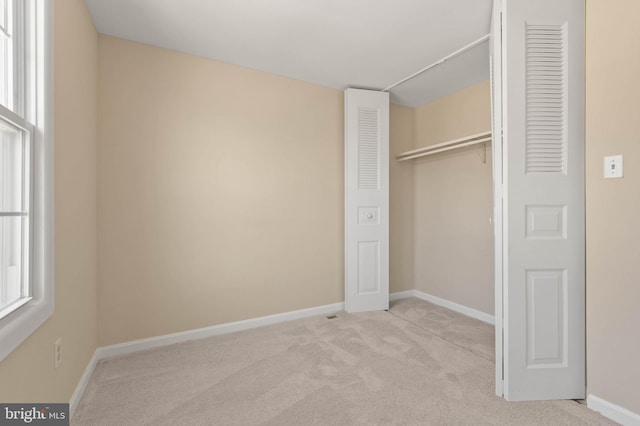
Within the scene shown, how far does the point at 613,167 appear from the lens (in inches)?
64.2

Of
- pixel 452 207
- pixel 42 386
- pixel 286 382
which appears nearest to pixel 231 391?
→ pixel 286 382

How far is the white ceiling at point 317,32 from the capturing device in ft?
6.72

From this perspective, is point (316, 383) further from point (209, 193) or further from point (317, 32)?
point (317, 32)

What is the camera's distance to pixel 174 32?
7.61ft

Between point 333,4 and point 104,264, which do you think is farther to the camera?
point 104,264

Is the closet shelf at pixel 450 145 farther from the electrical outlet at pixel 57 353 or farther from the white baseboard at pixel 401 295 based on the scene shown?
the electrical outlet at pixel 57 353

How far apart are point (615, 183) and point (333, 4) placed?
6.62 ft

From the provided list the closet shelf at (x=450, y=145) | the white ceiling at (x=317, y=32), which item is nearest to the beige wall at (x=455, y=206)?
the closet shelf at (x=450, y=145)

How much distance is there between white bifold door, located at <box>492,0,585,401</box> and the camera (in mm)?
1776

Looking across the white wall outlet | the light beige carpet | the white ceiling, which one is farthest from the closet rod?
the light beige carpet

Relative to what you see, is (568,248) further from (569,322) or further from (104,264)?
(104,264)

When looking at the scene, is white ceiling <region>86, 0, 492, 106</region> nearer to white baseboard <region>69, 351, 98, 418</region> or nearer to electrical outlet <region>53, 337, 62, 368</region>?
electrical outlet <region>53, 337, 62, 368</region>

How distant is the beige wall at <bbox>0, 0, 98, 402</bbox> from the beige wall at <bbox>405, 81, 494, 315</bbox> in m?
3.41

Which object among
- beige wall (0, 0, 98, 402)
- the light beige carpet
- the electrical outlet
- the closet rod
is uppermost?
the closet rod
